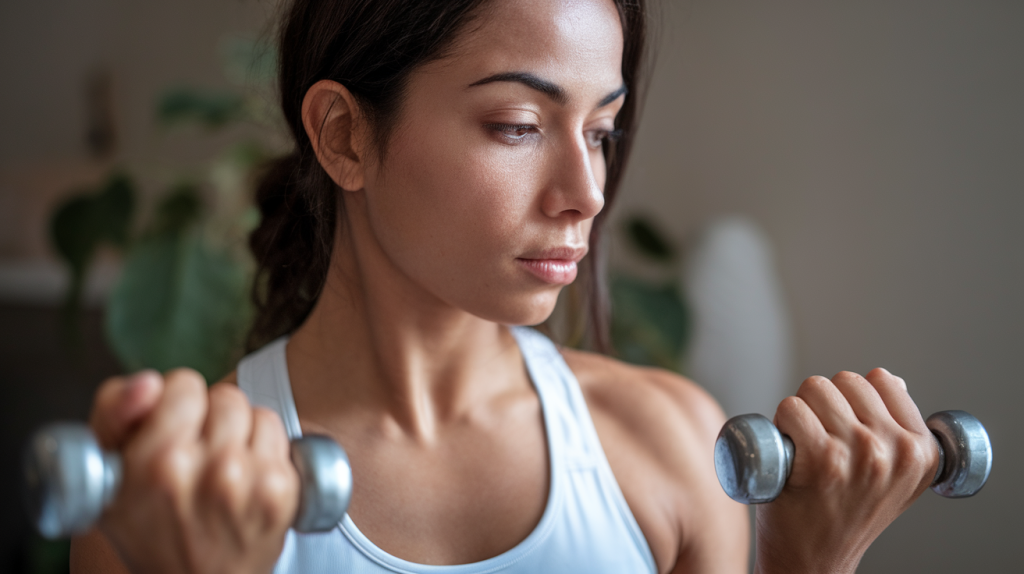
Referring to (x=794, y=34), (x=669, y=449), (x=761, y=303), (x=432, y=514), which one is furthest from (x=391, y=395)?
(x=794, y=34)

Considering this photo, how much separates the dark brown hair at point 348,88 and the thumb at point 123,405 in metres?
0.31

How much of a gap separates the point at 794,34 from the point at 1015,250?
0.63 meters

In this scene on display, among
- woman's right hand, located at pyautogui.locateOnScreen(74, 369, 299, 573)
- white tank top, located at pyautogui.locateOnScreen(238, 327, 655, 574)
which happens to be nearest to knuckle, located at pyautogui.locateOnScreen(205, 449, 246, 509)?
woman's right hand, located at pyautogui.locateOnScreen(74, 369, 299, 573)

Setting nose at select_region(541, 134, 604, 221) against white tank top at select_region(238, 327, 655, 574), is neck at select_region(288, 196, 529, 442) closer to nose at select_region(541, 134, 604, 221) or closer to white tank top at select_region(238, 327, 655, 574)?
white tank top at select_region(238, 327, 655, 574)

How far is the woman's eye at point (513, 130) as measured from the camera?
0.62 metres

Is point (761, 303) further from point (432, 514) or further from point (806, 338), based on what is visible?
point (432, 514)

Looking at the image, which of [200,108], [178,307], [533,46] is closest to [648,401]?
[533,46]

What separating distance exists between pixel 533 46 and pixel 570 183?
0.37ft

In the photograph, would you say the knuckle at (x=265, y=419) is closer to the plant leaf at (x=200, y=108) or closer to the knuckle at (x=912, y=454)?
the knuckle at (x=912, y=454)

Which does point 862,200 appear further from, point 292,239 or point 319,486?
point 319,486

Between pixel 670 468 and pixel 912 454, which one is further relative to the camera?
pixel 670 468

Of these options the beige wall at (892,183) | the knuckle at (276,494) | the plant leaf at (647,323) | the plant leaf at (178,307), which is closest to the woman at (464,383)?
the knuckle at (276,494)

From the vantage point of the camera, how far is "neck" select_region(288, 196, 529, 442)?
73 cm

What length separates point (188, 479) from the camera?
0.42 metres
